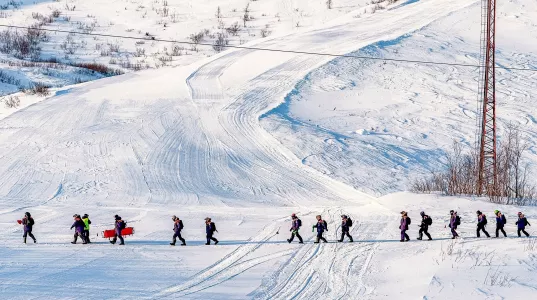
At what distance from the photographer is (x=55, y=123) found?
1647 inches

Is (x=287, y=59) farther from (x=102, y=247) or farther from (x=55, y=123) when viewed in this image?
(x=102, y=247)

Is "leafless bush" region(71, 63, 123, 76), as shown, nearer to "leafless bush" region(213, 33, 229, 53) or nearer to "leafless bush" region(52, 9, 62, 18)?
"leafless bush" region(213, 33, 229, 53)

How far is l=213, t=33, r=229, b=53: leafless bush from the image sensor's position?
66.9m

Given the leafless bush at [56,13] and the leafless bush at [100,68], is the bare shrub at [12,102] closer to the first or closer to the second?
the leafless bush at [100,68]

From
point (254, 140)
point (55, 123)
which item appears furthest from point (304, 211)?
point (55, 123)

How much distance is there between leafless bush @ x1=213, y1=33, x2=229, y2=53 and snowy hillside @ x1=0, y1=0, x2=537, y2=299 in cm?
69

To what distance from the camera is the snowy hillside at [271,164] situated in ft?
62.4

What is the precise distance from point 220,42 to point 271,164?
34.8 m

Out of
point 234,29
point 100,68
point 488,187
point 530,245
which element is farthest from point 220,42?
point 530,245

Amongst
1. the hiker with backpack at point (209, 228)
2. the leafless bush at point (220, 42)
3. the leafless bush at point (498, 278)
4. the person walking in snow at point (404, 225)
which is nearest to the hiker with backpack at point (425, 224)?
the person walking in snow at point (404, 225)

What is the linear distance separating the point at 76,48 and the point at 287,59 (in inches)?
1055

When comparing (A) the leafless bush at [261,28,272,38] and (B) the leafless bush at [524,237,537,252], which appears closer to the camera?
(B) the leafless bush at [524,237,537,252]

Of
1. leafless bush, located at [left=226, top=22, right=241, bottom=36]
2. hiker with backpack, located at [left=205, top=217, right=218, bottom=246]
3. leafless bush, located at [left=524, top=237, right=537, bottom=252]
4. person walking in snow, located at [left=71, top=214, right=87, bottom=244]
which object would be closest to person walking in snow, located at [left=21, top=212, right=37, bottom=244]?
person walking in snow, located at [left=71, top=214, right=87, bottom=244]

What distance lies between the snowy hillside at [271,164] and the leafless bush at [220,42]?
0.69m
